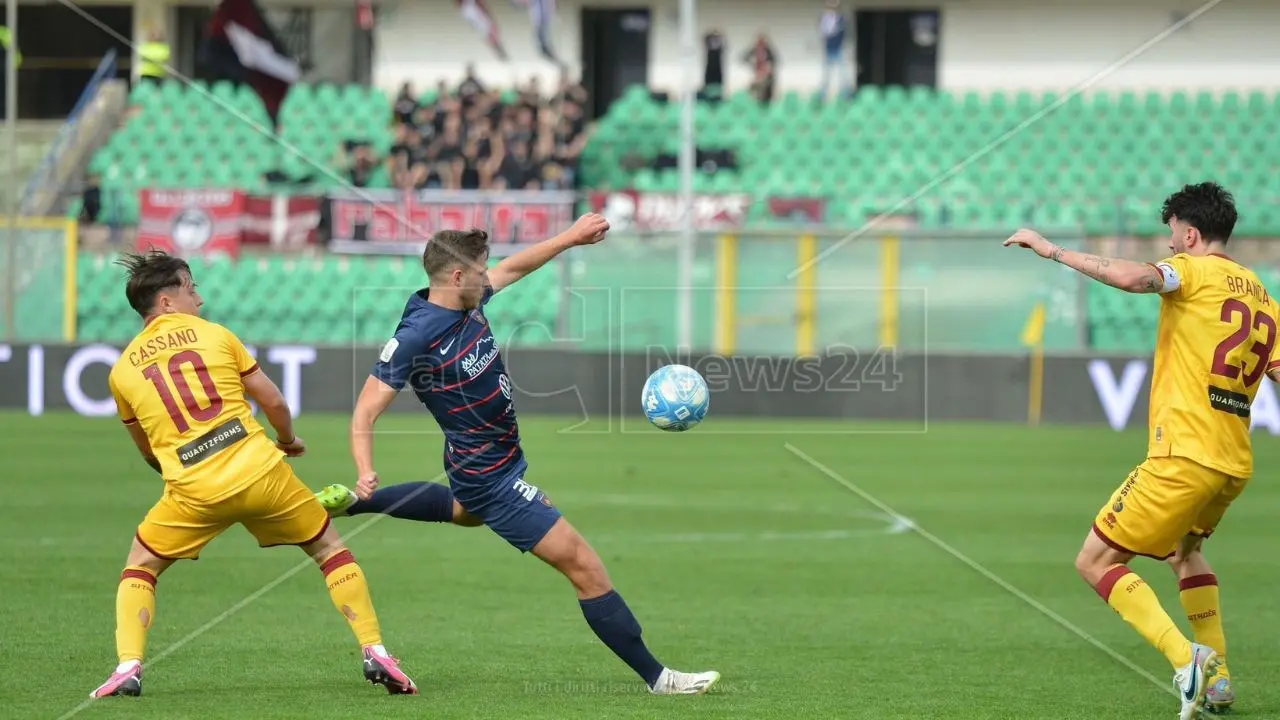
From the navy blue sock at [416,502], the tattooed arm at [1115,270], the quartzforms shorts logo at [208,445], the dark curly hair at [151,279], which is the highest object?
the tattooed arm at [1115,270]

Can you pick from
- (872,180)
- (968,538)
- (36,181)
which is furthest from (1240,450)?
(36,181)

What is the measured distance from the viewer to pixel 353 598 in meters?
7.47

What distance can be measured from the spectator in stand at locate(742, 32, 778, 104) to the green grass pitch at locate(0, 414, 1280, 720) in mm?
14834

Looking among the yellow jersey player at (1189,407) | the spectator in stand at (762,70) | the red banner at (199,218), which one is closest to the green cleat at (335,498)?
the yellow jersey player at (1189,407)

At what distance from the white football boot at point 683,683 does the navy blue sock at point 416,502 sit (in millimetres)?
1347

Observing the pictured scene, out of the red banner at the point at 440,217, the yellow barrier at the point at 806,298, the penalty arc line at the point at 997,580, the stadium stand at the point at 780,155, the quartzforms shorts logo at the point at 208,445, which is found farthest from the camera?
the red banner at the point at 440,217

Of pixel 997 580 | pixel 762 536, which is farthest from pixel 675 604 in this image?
pixel 762 536

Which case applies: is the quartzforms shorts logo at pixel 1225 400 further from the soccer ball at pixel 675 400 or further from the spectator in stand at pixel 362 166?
the spectator in stand at pixel 362 166

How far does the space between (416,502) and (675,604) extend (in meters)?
2.48

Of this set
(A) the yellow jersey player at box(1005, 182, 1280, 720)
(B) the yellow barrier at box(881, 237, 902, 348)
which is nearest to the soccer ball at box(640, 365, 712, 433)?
(A) the yellow jersey player at box(1005, 182, 1280, 720)

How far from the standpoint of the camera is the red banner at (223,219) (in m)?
27.5

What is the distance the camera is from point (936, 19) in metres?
34.2

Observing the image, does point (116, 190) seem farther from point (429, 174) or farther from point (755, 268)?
point (755, 268)

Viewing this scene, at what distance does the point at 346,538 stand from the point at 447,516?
4874 millimetres
